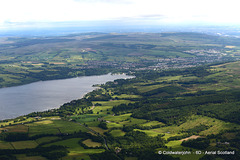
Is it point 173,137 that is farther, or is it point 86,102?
point 86,102

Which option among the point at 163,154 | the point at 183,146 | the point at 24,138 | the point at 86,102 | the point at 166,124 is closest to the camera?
the point at 163,154

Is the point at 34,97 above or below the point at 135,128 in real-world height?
above

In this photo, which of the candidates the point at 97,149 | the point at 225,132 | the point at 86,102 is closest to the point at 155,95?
the point at 86,102

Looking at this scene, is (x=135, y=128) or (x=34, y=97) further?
(x=34, y=97)

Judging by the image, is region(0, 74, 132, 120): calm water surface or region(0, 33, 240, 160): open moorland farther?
region(0, 74, 132, 120): calm water surface

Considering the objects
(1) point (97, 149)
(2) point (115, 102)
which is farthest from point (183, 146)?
(2) point (115, 102)

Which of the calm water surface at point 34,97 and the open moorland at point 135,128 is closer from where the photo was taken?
the open moorland at point 135,128

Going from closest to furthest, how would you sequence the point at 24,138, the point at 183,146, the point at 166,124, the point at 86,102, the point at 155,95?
the point at 183,146, the point at 24,138, the point at 166,124, the point at 86,102, the point at 155,95

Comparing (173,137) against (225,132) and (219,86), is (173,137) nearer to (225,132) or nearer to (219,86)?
(225,132)

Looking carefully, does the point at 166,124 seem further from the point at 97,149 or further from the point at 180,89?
the point at 180,89
